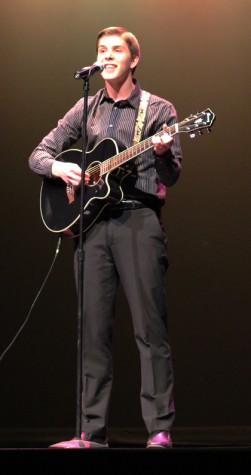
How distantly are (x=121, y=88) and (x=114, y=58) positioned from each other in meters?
0.14

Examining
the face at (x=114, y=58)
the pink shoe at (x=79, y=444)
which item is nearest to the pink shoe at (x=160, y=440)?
the pink shoe at (x=79, y=444)

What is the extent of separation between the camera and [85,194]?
3.74 meters

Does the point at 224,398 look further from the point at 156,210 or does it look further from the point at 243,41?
the point at 243,41

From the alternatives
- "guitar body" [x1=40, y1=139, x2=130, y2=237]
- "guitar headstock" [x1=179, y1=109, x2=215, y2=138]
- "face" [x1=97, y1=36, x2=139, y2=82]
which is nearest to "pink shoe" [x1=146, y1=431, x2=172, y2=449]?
"guitar body" [x1=40, y1=139, x2=130, y2=237]

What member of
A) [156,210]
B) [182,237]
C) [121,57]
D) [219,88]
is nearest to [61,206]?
[156,210]

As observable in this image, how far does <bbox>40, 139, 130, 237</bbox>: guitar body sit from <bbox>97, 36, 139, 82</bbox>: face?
1.05 feet

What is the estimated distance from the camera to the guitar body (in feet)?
11.9

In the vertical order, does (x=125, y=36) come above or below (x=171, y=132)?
above
